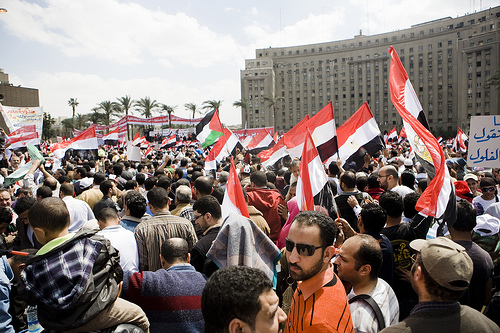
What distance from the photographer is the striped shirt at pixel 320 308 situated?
1940mm

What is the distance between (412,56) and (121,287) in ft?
332

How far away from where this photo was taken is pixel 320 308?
79.0 inches

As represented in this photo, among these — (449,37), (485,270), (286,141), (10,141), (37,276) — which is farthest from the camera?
(449,37)

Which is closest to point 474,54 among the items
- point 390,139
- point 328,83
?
point 328,83

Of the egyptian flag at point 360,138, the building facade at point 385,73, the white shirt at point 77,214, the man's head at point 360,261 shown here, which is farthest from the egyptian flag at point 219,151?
the building facade at point 385,73

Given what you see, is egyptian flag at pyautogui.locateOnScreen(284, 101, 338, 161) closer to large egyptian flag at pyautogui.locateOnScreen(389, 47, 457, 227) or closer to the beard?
large egyptian flag at pyautogui.locateOnScreen(389, 47, 457, 227)

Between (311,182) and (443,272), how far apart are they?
8.72 feet

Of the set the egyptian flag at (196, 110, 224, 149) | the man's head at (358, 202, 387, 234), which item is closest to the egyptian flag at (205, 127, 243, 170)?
the egyptian flag at (196, 110, 224, 149)

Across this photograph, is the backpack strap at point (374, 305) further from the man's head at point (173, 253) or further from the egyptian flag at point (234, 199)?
the egyptian flag at point (234, 199)

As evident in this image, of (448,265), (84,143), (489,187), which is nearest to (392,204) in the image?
(448,265)

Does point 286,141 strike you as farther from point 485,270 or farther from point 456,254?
point 456,254

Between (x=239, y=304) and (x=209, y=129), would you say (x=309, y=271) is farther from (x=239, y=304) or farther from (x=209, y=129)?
(x=209, y=129)

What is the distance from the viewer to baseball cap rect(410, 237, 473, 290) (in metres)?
1.97

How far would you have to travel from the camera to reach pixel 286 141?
9562 mm
